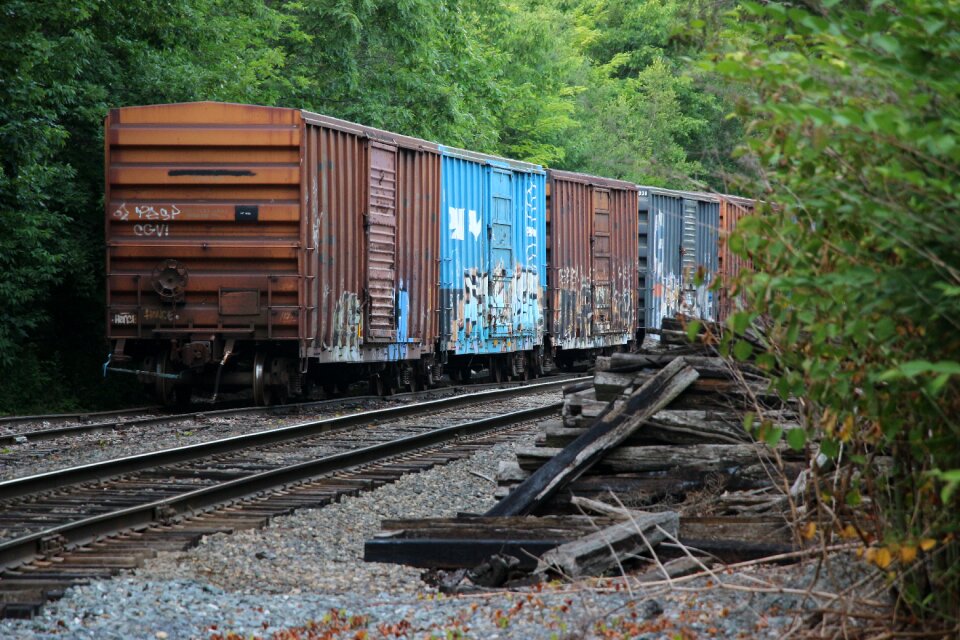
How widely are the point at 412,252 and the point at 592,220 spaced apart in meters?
7.32

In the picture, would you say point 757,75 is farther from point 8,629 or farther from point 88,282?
point 88,282

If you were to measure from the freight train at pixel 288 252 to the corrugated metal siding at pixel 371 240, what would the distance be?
28 millimetres

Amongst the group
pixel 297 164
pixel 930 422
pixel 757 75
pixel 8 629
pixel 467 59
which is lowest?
pixel 8 629

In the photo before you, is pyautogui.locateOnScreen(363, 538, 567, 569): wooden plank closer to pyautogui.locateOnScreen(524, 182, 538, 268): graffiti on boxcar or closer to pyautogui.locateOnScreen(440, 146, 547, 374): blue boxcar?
pyautogui.locateOnScreen(440, 146, 547, 374): blue boxcar

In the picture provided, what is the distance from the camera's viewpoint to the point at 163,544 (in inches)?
314

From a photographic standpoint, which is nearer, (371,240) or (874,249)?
(874,249)

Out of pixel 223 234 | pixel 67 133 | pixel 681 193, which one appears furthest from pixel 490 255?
pixel 681 193

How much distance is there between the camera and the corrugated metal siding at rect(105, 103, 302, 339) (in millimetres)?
15508

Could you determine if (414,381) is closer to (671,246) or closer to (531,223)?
(531,223)

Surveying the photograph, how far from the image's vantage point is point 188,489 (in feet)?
32.7

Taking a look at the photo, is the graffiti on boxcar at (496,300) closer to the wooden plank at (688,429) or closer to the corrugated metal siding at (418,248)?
the corrugated metal siding at (418,248)

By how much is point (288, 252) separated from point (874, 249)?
11.9 meters

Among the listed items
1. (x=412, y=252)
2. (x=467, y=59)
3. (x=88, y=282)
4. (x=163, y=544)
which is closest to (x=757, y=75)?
(x=163, y=544)

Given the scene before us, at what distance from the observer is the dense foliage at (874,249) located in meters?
3.64
